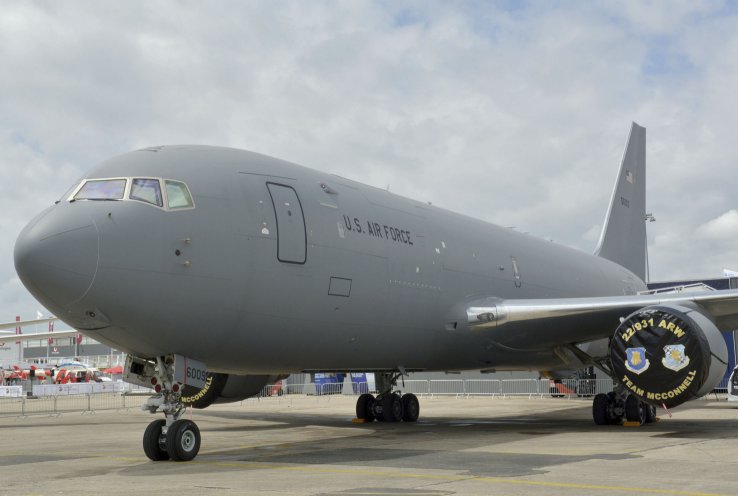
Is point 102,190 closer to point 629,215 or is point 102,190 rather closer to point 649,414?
point 649,414

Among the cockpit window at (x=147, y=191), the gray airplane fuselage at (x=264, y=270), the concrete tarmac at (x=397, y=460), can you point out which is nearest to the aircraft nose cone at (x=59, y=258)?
the gray airplane fuselage at (x=264, y=270)

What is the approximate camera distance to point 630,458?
31.8ft

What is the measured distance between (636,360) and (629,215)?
572 inches

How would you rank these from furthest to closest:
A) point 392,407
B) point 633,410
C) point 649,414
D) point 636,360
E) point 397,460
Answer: point 392,407 < point 649,414 < point 633,410 < point 636,360 < point 397,460

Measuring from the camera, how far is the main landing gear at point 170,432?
9.84m

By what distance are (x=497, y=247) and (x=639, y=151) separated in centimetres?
1188

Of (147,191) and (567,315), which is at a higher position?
(147,191)

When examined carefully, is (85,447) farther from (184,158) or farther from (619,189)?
(619,189)

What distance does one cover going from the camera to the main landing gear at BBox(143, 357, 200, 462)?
32.3 feet

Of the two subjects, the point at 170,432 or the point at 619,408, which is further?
the point at 619,408

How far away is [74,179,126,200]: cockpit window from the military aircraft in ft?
0.07

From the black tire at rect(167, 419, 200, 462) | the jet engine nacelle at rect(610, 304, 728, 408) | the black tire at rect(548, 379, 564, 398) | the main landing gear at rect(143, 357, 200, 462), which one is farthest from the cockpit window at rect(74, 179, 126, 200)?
the black tire at rect(548, 379, 564, 398)

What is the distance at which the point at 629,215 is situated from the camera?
2620 cm

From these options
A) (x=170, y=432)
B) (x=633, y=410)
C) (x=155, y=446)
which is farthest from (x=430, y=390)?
(x=170, y=432)
